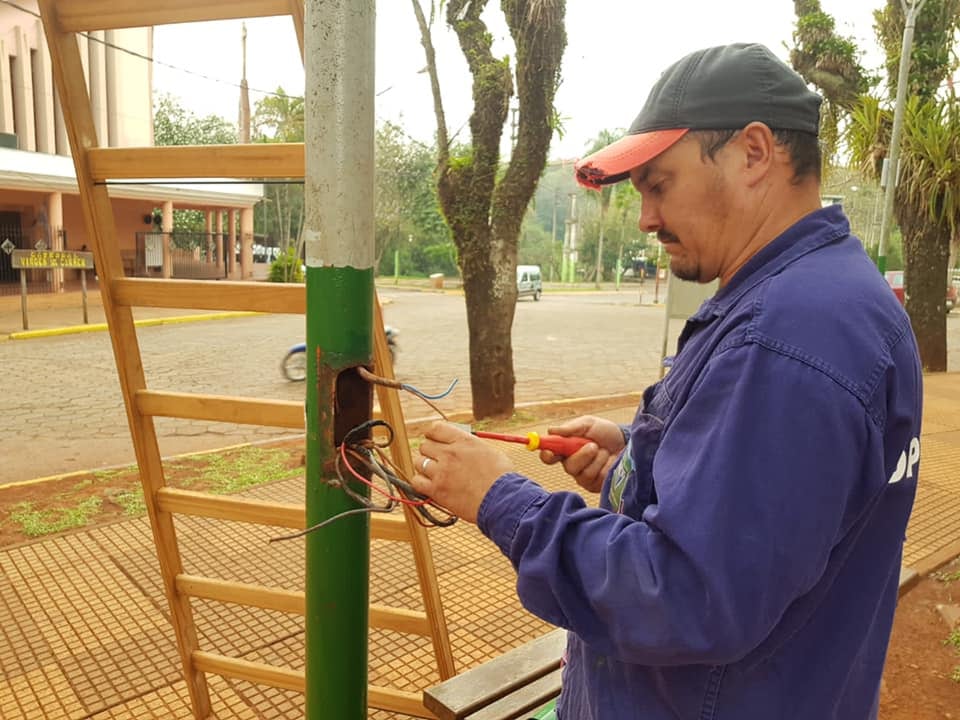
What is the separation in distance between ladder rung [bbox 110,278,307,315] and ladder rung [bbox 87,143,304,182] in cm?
27

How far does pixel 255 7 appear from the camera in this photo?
176 centimetres

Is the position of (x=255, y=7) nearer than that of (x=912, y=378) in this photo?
No

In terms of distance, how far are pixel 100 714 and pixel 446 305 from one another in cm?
2194

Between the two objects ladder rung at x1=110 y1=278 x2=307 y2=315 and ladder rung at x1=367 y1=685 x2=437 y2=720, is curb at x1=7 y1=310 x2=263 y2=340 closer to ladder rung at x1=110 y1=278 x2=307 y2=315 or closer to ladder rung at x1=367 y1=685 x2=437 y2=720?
ladder rung at x1=110 y1=278 x2=307 y2=315

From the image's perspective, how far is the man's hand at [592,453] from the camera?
67.0 inches

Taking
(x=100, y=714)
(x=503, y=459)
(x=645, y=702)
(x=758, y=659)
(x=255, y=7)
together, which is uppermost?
(x=255, y=7)

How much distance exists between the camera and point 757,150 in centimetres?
120

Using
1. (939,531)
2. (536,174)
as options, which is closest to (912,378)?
(939,531)

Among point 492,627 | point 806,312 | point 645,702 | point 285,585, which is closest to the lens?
point 806,312

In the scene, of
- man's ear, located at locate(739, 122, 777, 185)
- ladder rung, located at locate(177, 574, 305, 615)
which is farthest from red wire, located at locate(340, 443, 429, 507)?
ladder rung, located at locate(177, 574, 305, 615)

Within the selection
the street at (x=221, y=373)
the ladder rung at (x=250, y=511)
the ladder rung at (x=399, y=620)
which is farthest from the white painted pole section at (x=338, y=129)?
the street at (x=221, y=373)

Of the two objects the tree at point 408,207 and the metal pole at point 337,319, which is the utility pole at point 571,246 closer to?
the tree at point 408,207

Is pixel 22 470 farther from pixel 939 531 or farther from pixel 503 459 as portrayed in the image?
pixel 939 531

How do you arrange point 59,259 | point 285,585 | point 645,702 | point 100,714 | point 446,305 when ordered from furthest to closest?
point 446,305 < point 59,259 < point 285,585 < point 100,714 < point 645,702
